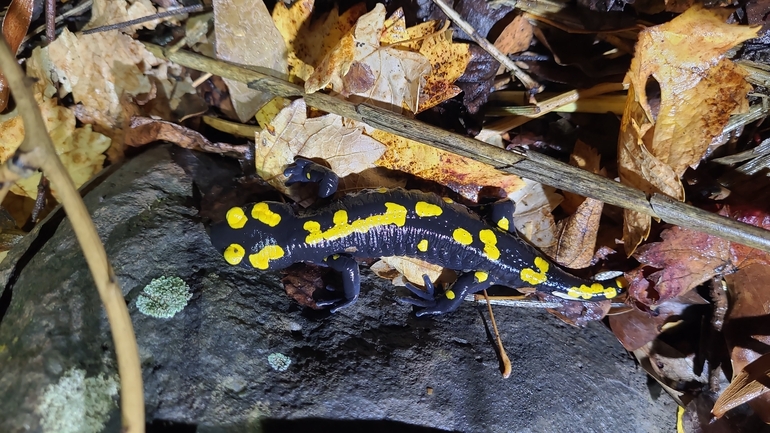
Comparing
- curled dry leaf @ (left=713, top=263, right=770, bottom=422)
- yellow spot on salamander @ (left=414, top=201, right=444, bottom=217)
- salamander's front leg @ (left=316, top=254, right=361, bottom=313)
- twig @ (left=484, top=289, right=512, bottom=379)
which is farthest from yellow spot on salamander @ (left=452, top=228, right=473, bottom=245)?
curled dry leaf @ (left=713, top=263, right=770, bottom=422)

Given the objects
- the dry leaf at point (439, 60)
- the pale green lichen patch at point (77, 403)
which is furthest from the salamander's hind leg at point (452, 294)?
the pale green lichen patch at point (77, 403)

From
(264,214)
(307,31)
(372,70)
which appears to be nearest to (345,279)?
(264,214)

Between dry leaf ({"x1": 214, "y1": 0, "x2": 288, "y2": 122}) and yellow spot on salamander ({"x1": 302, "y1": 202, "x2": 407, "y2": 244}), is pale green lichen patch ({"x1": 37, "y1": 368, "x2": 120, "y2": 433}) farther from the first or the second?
dry leaf ({"x1": 214, "y1": 0, "x2": 288, "y2": 122})

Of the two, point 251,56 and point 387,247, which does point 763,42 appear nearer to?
point 387,247

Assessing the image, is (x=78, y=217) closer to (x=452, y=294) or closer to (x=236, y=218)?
(x=236, y=218)

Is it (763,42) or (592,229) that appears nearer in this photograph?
(763,42)

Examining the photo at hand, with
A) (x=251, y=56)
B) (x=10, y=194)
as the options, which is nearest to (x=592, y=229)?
(x=251, y=56)
